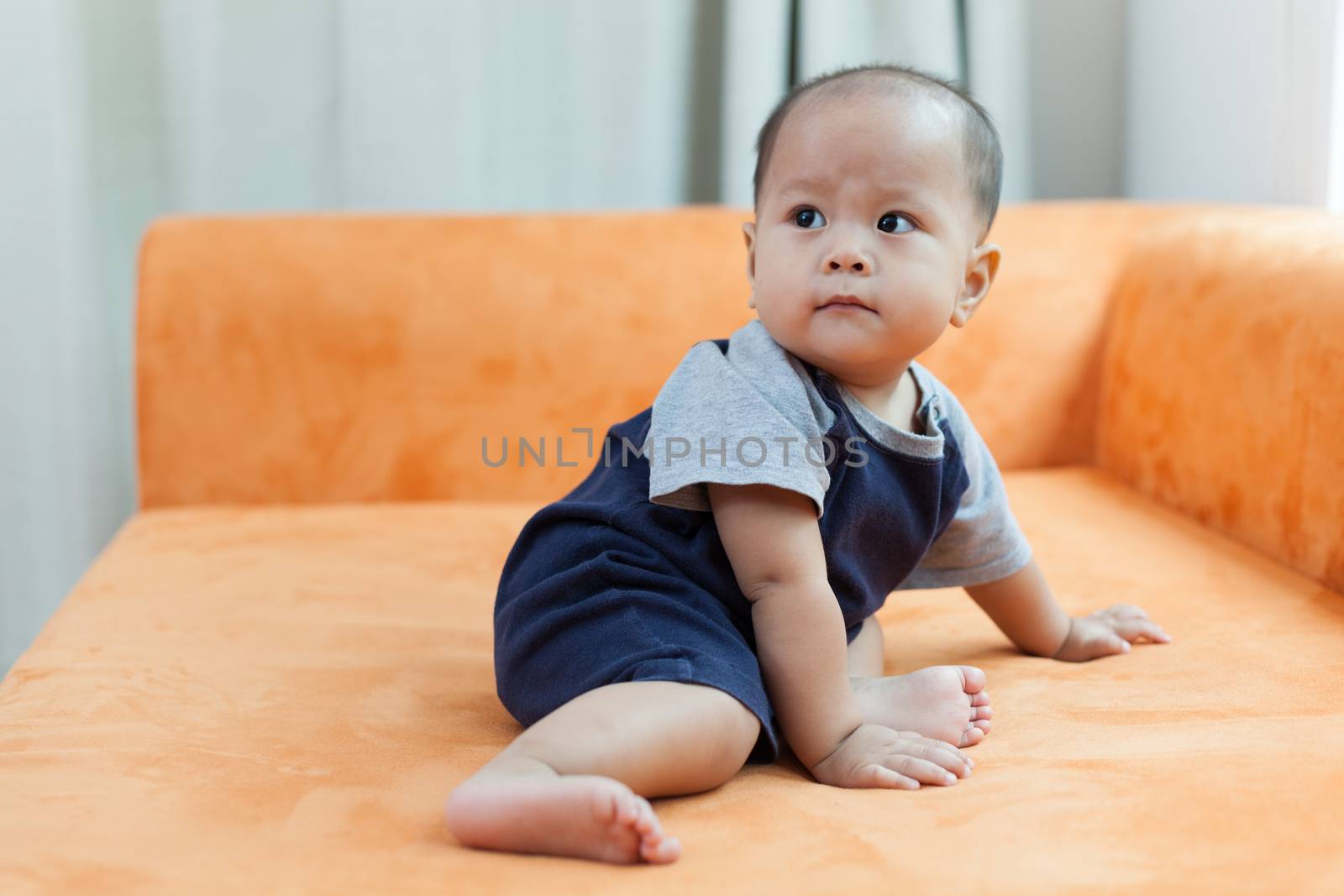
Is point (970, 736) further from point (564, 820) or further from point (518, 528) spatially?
point (518, 528)

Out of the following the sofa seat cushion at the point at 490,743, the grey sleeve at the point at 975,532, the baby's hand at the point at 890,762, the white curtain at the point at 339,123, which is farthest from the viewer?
the white curtain at the point at 339,123

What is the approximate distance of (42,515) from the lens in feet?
6.73

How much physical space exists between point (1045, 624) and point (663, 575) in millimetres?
380

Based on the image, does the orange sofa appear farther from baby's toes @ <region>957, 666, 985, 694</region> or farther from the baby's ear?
the baby's ear

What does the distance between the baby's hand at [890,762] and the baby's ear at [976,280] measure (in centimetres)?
33

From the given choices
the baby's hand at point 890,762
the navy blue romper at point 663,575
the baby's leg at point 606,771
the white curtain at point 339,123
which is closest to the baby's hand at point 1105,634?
the navy blue romper at point 663,575

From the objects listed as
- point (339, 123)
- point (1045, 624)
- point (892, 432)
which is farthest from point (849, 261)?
point (339, 123)

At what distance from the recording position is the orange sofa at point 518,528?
0.74 metres

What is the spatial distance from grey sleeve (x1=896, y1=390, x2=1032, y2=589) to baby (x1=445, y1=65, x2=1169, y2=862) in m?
0.03

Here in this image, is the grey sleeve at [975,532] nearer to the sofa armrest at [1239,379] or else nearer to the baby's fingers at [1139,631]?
the baby's fingers at [1139,631]

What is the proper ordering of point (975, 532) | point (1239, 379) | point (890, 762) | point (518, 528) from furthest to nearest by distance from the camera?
1. point (518, 528)
2. point (1239, 379)
3. point (975, 532)
4. point (890, 762)

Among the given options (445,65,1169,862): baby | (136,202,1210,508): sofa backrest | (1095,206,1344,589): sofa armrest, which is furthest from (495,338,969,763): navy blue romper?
(136,202,1210,508): sofa backrest

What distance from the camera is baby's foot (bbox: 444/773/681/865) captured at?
28.1 inches

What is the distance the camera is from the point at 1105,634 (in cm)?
112
